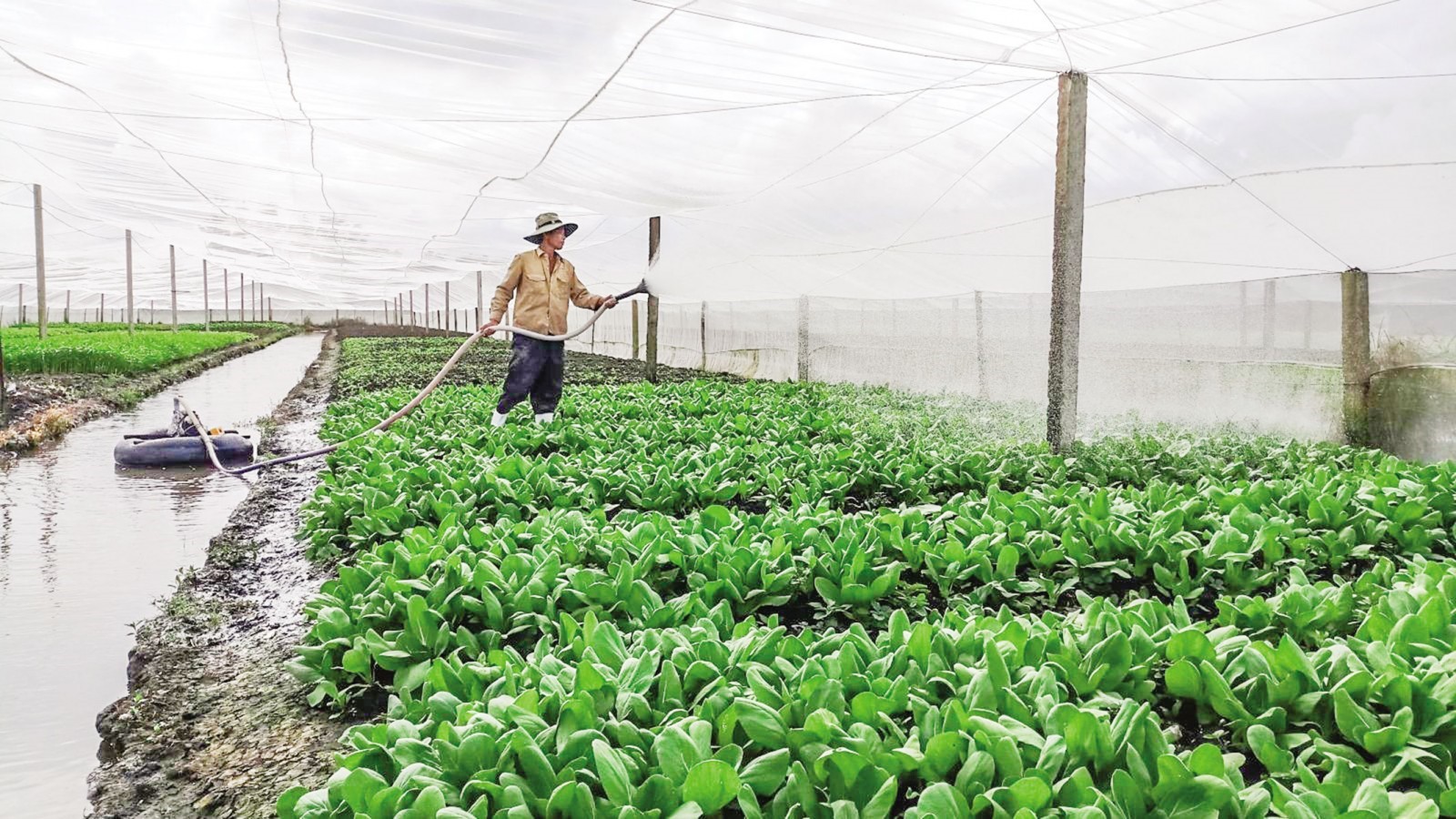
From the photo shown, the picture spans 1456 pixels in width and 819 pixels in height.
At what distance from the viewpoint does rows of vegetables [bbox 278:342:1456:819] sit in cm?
179

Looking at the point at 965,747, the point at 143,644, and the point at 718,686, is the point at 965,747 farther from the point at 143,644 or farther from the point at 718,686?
the point at 143,644

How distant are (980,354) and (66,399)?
10955mm

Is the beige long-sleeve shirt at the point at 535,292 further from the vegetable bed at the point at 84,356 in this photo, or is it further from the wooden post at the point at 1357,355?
the vegetable bed at the point at 84,356

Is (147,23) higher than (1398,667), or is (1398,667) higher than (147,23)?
(147,23)

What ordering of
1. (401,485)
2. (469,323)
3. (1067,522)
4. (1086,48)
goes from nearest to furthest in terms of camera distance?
1. (1067,522)
2. (401,485)
3. (1086,48)
4. (469,323)

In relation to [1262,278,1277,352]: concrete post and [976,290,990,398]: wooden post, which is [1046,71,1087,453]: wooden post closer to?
[1262,278,1277,352]: concrete post

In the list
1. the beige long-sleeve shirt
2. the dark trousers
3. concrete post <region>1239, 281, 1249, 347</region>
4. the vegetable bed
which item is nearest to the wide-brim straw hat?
the beige long-sleeve shirt

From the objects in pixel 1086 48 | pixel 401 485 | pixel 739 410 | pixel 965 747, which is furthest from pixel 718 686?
pixel 739 410

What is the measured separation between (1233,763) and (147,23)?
21.6ft

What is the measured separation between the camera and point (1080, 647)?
251cm

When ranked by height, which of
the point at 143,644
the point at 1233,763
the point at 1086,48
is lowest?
the point at 143,644

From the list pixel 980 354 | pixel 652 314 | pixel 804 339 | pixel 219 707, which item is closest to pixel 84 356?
pixel 652 314

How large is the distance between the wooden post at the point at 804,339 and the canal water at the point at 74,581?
27.5ft

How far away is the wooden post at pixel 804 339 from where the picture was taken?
46.6 ft
